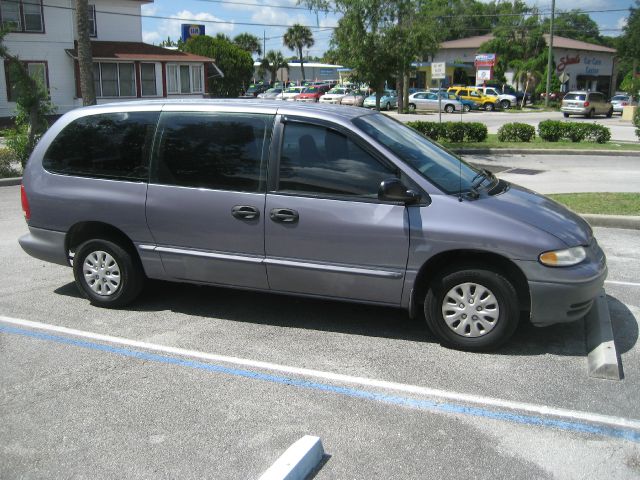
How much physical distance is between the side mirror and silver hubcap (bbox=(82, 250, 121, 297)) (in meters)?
2.62

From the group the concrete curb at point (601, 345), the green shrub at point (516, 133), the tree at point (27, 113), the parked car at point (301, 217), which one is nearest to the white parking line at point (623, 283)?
the concrete curb at point (601, 345)

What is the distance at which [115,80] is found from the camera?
36.2 meters

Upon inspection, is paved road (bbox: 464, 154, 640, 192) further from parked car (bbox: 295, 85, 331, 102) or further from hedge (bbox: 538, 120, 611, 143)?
parked car (bbox: 295, 85, 331, 102)

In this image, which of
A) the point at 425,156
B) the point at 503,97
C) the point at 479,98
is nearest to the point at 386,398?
the point at 425,156

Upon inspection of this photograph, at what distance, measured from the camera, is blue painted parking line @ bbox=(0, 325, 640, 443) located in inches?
154

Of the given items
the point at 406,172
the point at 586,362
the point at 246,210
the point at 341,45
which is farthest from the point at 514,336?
the point at 341,45

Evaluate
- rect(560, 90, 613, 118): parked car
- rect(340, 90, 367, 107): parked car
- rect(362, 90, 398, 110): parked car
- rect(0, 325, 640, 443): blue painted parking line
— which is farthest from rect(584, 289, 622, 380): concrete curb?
rect(362, 90, 398, 110): parked car

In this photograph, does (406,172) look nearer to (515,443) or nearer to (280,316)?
(280,316)

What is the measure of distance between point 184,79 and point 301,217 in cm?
3697

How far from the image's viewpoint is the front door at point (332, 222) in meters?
5.03

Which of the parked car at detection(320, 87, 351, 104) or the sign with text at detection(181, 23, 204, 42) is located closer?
the parked car at detection(320, 87, 351, 104)

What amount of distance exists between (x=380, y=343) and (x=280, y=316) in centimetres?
107

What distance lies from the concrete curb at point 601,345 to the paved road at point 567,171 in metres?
7.34

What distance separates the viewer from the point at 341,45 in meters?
19.4
